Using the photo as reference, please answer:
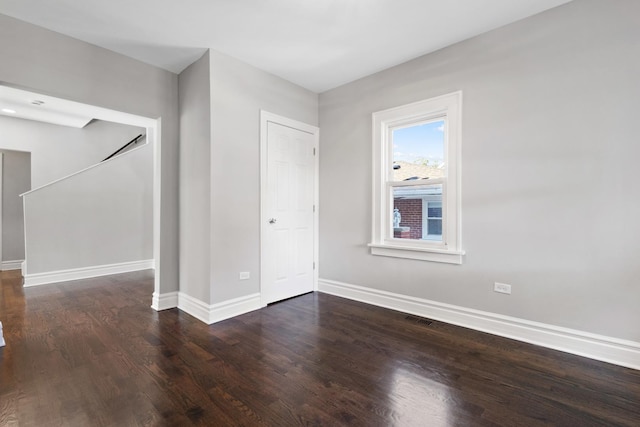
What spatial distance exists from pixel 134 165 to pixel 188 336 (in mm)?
4273

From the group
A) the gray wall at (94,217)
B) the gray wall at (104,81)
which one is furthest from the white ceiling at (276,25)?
the gray wall at (94,217)

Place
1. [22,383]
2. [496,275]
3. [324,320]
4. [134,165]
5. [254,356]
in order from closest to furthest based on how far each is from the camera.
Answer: [22,383], [254,356], [496,275], [324,320], [134,165]

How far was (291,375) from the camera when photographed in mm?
2020

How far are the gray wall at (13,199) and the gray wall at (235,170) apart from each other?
561 centimetres

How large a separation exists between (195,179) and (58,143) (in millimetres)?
5002

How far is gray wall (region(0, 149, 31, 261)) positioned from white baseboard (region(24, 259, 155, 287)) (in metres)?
2.14

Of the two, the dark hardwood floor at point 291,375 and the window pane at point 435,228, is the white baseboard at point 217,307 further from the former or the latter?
the window pane at point 435,228

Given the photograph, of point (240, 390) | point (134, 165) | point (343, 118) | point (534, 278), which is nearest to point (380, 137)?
point (343, 118)

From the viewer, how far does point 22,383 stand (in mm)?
1900

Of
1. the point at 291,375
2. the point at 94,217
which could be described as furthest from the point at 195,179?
the point at 94,217

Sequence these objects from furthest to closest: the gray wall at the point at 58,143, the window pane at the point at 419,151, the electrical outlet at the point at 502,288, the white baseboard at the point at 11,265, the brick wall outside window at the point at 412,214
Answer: the white baseboard at the point at 11,265
the gray wall at the point at 58,143
the brick wall outside window at the point at 412,214
the window pane at the point at 419,151
the electrical outlet at the point at 502,288

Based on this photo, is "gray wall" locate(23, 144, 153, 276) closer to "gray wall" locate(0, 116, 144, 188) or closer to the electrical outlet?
"gray wall" locate(0, 116, 144, 188)

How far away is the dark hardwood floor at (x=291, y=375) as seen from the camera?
1620 mm

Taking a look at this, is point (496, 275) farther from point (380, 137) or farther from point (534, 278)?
point (380, 137)
